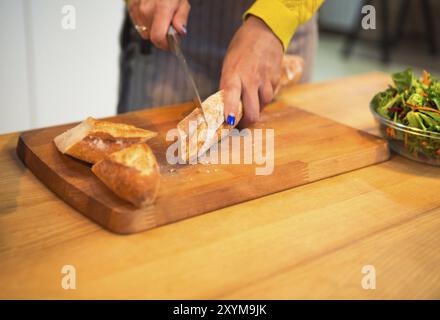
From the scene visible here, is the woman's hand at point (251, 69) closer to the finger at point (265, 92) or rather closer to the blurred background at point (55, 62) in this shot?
the finger at point (265, 92)

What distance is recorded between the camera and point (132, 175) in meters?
0.95

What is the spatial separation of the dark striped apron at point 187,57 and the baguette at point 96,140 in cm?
67

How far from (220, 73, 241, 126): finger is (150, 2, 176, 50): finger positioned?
0.72 feet

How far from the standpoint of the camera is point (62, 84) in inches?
102

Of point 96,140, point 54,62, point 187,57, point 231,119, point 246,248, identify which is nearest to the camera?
point 246,248

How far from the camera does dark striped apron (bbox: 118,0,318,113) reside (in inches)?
71.2

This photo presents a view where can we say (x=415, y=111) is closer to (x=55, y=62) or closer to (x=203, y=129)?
(x=203, y=129)

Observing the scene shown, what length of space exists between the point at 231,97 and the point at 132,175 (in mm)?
443

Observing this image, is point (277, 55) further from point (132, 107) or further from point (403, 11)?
point (403, 11)

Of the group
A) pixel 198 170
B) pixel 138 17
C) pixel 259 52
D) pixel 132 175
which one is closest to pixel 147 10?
pixel 138 17

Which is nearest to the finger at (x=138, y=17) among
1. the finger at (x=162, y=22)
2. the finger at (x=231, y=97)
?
the finger at (x=162, y=22)

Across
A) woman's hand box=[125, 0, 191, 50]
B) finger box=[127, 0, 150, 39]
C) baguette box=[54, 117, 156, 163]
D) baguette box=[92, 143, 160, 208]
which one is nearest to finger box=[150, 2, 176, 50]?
woman's hand box=[125, 0, 191, 50]
